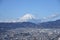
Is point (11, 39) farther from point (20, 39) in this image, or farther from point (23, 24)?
point (23, 24)

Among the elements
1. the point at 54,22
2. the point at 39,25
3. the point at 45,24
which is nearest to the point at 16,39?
the point at 39,25

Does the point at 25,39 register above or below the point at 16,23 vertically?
below

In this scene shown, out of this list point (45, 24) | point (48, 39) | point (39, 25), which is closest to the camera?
point (48, 39)

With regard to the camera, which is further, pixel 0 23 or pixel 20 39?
pixel 0 23

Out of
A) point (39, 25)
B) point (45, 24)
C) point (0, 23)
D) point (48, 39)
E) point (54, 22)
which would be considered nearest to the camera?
point (48, 39)

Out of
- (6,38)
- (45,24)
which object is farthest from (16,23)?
(6,38)

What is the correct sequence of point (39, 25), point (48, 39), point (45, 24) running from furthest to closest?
point (45, 24) → point (39, 25) → point (48, 39)

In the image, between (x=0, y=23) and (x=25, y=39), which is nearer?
(x=25, y=39)

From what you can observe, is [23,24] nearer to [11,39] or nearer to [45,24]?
[45,24]

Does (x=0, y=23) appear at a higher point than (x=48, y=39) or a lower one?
higher
